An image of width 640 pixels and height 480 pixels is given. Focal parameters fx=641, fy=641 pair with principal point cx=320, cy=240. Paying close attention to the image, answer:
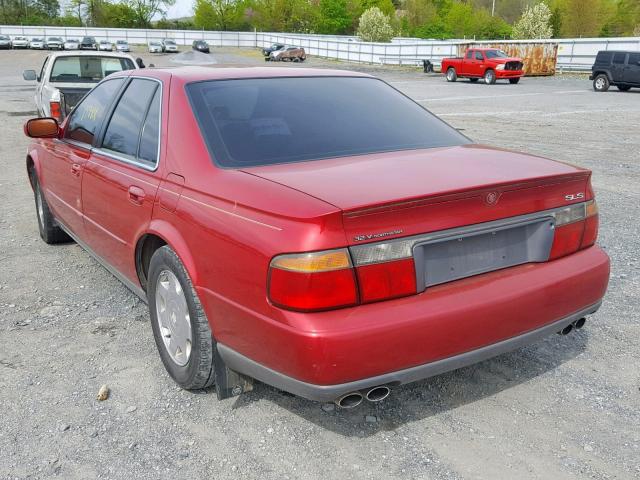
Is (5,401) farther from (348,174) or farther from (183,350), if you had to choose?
(348,174)

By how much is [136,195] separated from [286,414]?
1412 mm

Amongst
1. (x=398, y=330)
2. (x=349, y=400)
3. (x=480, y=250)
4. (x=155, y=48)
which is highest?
(x=155, y=48)

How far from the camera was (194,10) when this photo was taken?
10762 cm

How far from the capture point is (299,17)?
10238cm

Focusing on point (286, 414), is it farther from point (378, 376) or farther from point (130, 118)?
point (130, 118)

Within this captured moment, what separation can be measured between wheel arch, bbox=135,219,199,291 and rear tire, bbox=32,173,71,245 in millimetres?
2419

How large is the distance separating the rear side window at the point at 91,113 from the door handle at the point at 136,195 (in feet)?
3.24

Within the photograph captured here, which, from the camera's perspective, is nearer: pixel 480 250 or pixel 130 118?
pixel 480 250

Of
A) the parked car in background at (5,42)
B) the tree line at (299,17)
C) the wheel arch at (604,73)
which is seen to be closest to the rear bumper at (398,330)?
the wheel arch at (604,73)

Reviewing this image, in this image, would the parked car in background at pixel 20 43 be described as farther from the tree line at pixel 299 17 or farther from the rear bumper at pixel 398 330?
the rear bumper at pixel 398 330

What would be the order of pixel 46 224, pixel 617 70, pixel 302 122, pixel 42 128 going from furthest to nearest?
pixel 617 70 < pixel 46 224 < pixel 42 128 < pixel 302 122

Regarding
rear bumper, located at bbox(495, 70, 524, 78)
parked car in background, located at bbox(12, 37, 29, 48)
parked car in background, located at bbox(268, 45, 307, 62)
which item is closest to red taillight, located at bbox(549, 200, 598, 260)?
rear bumper, located at bbox(495, 70, 524, 78)

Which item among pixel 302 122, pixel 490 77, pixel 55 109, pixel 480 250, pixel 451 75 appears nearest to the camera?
pixel 480 250

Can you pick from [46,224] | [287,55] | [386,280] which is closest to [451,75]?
[287,55]
